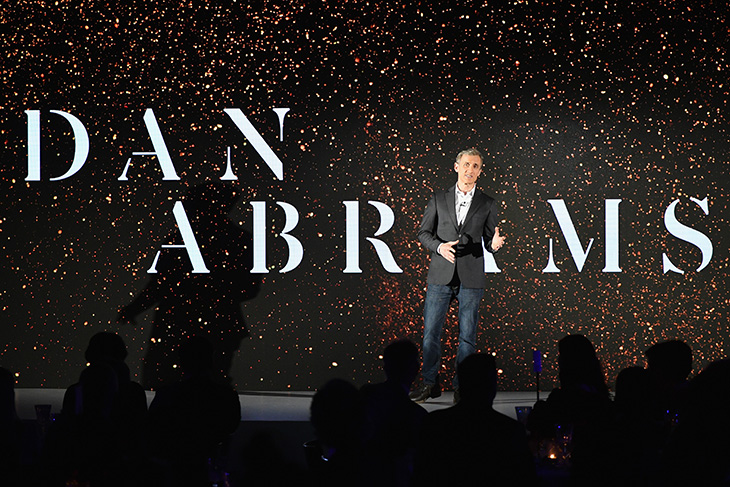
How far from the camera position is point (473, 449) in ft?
6.93

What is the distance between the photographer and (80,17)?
234 inches

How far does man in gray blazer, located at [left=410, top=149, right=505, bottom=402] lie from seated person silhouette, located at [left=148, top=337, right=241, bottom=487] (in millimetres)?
2512

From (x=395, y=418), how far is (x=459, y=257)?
2.70 meters

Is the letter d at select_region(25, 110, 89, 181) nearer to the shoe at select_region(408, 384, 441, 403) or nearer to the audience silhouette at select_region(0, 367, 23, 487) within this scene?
the shoe at select_region(408, 384, 441, 403)

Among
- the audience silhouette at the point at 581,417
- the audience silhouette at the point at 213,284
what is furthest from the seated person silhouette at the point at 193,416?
the audience silhouette at the point at 213,284

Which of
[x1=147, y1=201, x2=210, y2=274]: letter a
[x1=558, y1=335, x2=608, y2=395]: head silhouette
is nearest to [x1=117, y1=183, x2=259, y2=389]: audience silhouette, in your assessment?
[x1=147, y1=201, x2=210, y2=274]: letter a

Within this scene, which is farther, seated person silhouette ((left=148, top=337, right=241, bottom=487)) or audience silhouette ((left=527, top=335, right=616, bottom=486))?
seated person silhouette ((left=148, top=337, right=241, bottom=487))

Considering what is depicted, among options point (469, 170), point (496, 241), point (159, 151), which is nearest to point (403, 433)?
point (496, 241)

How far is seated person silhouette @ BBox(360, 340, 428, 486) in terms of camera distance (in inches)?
90.4

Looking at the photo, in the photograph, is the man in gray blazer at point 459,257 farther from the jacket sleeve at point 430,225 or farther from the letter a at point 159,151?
the letter a at point 159,151

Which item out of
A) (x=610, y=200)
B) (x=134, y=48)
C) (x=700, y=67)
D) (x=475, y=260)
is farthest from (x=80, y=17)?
(x=700, y=67)

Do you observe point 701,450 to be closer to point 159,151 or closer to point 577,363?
point 577,363

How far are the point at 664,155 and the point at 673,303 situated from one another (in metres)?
1.06

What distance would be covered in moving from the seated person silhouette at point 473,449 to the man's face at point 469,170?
3.21m
